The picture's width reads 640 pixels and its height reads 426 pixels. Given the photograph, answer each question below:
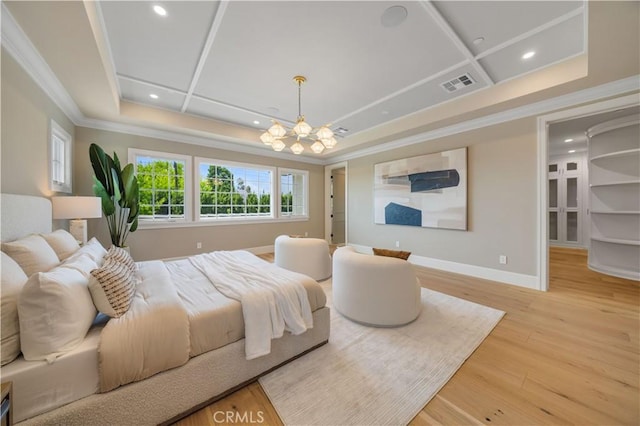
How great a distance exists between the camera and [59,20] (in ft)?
5.80

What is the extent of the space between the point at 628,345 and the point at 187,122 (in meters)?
6.30

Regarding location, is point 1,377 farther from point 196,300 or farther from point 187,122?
point 187,122

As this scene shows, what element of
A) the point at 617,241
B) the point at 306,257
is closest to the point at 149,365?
the point at 306,257

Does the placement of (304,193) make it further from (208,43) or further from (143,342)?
(143,342)

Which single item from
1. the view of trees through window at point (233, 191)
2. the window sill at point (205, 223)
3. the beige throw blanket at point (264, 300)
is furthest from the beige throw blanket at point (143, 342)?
the view of trees through window at point (233, 191)

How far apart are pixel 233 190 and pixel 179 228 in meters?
1.43

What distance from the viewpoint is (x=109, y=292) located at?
1.33 meters

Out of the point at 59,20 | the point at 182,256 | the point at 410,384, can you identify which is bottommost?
the point at 410,384

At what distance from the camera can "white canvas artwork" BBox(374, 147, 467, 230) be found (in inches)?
160

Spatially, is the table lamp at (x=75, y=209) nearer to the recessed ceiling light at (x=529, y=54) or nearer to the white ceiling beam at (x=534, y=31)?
the white ceiling beam at (x=534, y=31)

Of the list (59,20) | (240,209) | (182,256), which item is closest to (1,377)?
(59,20)

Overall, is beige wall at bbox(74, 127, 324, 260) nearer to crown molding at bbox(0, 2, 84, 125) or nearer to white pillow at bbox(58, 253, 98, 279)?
crown molding at bbox(0, 2, 84, 125)

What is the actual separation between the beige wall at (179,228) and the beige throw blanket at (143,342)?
3554 millimetres

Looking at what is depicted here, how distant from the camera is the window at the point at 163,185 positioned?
435 cm
